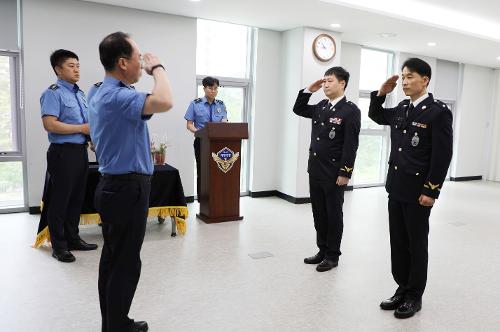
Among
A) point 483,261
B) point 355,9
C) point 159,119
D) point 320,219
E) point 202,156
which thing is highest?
point 355,9

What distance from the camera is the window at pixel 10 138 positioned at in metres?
4.70

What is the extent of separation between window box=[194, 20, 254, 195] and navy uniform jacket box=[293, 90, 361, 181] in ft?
9.72

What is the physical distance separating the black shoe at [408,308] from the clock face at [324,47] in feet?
13.1

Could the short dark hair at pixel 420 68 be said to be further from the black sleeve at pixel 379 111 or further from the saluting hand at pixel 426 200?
the saluting hand at pixel 426 200

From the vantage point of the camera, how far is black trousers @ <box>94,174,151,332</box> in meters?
1.88

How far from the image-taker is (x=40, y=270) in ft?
10.4

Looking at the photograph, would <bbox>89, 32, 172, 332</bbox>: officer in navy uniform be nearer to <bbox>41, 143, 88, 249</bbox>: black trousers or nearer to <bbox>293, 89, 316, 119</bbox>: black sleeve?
<bbox>41, 143, 88, 249</bbox>: black trousers

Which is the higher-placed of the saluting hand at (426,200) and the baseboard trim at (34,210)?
the saluting hand at (426,200)

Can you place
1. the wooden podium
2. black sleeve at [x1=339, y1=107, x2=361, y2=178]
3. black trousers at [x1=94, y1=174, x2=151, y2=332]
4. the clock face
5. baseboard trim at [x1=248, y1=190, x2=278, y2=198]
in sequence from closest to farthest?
black trousers at [x1=94, y1=174, x2=151, y2=332] < black sleeve at [x1=339, y1=107, x2=361, y2=178] < the wooden podium < the clock face < baseboard trim at [x1=248, y1=190, x2=278, y2=198]

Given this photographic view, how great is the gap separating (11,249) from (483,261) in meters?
4.34

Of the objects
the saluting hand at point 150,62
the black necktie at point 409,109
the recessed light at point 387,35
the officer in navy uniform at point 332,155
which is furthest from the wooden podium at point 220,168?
the recessed light at point 387,35

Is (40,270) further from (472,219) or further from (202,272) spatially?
(472,219)

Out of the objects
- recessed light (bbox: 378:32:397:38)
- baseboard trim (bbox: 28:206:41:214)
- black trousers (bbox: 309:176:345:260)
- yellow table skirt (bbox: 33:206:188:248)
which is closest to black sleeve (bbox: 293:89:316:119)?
black trousers (bbox: 309:176:345:260)

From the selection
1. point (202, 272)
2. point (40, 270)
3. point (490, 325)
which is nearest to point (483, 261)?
point (490, 325)
